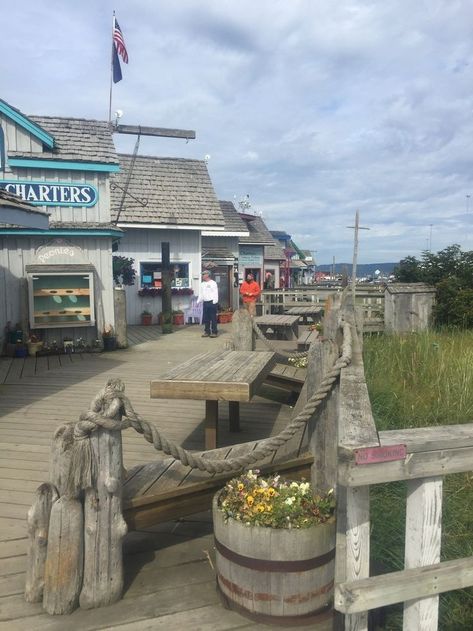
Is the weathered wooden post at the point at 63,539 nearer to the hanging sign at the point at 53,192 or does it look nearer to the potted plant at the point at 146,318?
the hanging sign at the point at 53,192

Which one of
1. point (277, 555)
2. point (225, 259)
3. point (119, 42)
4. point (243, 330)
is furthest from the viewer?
point (225, 259)

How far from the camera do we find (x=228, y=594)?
258 centimetres

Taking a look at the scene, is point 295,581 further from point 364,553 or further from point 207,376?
point 207,376

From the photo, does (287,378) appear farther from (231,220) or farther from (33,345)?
(231,220)

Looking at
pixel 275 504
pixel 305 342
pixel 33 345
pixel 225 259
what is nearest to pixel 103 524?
pixel 275 504

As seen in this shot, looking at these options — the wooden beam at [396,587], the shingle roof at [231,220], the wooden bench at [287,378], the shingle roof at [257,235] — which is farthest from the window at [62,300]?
the shingle roof at [257,235]

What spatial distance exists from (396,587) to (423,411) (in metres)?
3.26

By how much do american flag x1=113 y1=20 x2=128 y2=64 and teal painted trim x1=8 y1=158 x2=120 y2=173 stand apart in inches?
170

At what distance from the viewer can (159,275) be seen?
55.6 ft

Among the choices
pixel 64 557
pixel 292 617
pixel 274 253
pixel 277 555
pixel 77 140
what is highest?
pixel 77 140

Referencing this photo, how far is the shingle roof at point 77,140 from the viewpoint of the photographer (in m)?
10.1

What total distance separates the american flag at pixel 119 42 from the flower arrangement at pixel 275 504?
12.9 meters

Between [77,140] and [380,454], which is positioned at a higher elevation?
[77,140]

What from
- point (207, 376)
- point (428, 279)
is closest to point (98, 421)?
point (207, 376)
